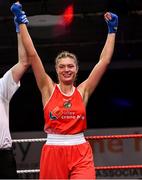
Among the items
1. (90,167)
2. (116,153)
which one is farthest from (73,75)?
(116,153)

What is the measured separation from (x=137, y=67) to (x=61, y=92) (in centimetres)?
632

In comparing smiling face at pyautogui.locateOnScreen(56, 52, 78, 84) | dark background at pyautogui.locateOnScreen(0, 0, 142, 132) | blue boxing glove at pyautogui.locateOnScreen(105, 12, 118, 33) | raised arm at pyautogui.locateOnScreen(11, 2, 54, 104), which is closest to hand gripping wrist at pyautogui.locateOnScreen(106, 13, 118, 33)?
blue boxing glove at pyautogui.locateOnScreen(105, 12, 118, 33)

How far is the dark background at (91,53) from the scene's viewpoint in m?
7.96

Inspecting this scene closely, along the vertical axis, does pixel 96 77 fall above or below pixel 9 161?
above

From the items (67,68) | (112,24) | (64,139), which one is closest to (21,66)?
(67,68)

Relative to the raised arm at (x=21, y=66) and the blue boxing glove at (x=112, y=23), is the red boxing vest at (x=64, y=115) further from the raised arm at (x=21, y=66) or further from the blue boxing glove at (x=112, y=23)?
the blue boxing glove at (x=112, y=23)

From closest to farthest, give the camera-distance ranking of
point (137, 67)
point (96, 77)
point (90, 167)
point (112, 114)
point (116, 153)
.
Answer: point (90, 167), point (96, 77), point (116, 153), point (137, 67), point (112, 114)

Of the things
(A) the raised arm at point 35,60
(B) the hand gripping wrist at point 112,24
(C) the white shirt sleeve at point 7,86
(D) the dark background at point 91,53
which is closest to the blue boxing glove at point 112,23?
(B) the hand gripping wrist at point 112,24

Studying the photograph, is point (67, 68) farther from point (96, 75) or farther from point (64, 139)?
point (64, 139)

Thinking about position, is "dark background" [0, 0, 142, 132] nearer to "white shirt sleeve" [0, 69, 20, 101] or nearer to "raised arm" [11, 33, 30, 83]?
"raised arm" [11, 33, 30, 83]

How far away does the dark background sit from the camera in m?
7.96

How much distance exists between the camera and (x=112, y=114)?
985 centimetres

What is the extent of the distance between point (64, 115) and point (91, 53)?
6062mm

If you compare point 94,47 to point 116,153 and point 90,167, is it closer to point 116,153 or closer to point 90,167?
point 116,153
